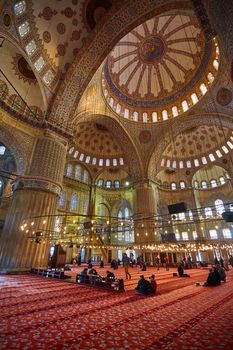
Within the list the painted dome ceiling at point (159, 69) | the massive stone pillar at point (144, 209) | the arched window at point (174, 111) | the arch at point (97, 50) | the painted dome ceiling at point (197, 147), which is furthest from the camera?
the painted dome ceiling at point (197, 147)

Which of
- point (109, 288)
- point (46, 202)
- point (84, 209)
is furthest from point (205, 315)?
point (84, 209)

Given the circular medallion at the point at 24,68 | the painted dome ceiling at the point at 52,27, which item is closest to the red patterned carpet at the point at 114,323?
the painted dome ceiling at the point at 52,27

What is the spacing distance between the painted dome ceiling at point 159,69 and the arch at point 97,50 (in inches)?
159

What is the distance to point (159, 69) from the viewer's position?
59.4 ft

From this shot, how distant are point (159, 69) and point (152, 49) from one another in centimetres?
185

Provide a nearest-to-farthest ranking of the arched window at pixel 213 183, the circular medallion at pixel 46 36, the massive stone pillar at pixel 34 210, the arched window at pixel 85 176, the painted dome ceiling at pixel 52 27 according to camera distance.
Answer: the massive stone pillar at pixel 34 210 → the painted dome ceiling at pixel 52 27 → the circular medallion at pixel 46 36 → the arched window at pixel 85 176 → the arched window at pixel 213 183

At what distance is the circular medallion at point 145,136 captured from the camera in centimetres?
1848

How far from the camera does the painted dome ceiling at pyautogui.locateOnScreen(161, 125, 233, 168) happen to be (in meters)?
19.5

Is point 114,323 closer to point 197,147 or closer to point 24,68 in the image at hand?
point 24,68

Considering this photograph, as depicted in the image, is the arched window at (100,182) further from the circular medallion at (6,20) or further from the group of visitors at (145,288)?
the group of visitors at (145,288)

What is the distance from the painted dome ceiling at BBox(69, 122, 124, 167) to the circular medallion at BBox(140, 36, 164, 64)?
790cm

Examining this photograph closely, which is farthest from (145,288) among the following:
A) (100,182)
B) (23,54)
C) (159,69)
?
(159,69)

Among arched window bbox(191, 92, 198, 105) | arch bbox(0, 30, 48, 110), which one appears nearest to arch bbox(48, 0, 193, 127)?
arch bbox(0, 30, 48, 110)

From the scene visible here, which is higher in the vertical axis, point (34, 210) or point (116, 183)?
point (116, 183)
